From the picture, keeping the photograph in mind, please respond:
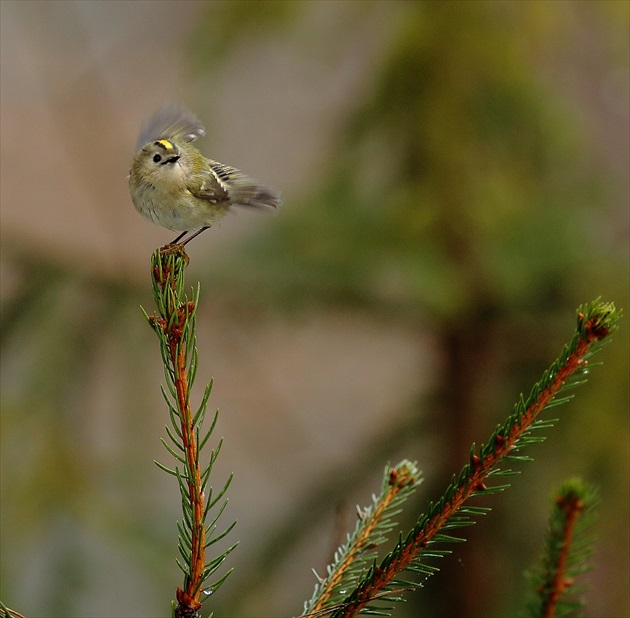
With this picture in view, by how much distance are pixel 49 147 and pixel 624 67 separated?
196 cm

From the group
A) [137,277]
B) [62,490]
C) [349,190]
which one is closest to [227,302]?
[137,277]

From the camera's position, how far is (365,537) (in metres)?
0.64

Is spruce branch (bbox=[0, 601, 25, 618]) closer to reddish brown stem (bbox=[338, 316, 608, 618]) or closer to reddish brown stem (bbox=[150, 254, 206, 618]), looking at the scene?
reddish brown stem (bbox=[150, 254, 206, 618])

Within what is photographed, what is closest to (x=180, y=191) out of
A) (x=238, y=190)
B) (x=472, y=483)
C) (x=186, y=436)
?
(x=238, y=190)

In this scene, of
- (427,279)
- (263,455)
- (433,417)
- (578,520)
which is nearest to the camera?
(578,520)

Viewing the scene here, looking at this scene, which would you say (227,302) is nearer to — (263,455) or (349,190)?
(349,190)

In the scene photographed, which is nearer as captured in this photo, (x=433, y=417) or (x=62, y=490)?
(x=62, y=490)

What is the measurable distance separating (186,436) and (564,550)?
259 mm

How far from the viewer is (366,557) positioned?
63 centimetres

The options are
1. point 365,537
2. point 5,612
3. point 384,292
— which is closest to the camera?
point 5,612

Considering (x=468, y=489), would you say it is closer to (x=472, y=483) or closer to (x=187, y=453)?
(x=472, y=483)

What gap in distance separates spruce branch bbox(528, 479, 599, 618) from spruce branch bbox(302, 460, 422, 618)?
0.42 ft

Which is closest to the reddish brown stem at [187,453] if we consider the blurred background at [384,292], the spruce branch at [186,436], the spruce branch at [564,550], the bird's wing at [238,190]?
the spruce branch at [186,436]

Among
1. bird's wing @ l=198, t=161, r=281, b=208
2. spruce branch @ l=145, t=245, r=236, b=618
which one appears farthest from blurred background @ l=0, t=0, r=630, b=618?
spruce branch @ l=145, t=245, r=236, b=618
